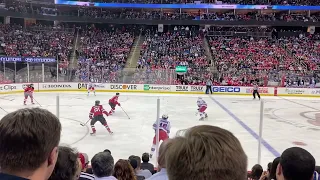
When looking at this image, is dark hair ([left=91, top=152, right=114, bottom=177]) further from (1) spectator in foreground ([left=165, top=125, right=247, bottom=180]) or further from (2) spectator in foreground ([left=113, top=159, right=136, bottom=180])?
(1) spectator in foreground ([left=165, top=125, right=247, bottom=180])

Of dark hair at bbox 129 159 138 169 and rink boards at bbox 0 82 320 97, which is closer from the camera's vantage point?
dark hair at bbox 129 159 138 169

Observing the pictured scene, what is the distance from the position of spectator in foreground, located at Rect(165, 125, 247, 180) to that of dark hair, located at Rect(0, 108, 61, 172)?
1.54 feet

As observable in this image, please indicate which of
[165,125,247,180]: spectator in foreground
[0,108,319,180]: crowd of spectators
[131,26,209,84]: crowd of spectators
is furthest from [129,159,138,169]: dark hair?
[131,26,209,84]: crowd of spectators

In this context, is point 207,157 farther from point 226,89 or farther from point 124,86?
point 226,89

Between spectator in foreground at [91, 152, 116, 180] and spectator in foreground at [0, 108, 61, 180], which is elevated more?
spectator in foreground at [0, 108, 61, 180]

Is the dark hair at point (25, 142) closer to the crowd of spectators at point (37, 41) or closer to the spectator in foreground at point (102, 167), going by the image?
the spectator in foreground at point (102, 167)

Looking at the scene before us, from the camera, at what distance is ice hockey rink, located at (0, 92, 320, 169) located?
9.34m

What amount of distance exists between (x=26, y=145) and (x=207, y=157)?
2.09 feet

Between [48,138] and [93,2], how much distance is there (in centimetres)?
3830

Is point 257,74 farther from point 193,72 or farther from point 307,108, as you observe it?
point 307,108

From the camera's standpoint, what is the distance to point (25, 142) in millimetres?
1218

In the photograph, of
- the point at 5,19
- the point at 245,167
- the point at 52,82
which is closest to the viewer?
the point at 245,167

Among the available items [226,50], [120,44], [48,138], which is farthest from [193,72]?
[48,138]

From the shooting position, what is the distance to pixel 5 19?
34906 millimetres
